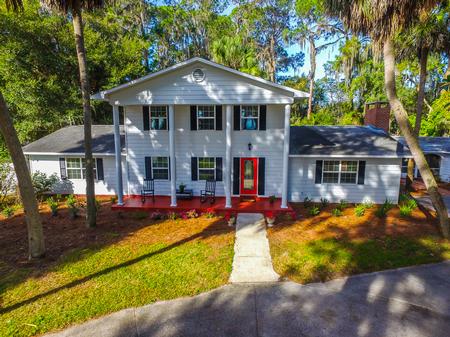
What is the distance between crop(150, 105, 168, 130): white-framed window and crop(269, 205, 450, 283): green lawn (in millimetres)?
7139

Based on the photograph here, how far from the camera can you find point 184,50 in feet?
106

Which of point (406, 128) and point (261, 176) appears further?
point (261, 176)

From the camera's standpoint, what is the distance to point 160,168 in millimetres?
13109

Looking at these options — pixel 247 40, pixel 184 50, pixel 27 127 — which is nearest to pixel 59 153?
pixel 27 127

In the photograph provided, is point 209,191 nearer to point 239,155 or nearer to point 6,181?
point 239,155

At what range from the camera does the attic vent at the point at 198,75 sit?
10945 mm

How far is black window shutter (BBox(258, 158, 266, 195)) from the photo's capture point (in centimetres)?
1260

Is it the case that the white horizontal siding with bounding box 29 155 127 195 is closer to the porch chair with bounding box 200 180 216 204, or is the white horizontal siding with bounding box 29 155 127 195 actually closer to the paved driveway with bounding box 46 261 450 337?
the porch chair with bounding box 200 180 216 204

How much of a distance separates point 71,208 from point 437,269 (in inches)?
493

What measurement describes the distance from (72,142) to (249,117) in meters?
10.0

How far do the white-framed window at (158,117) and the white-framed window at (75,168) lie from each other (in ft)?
14.0

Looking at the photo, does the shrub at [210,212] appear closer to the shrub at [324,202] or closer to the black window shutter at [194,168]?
the black window shutter at [194,168]

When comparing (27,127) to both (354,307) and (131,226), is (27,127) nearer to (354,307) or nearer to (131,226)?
(131,226)

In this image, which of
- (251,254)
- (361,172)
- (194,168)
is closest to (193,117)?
(194,168)
